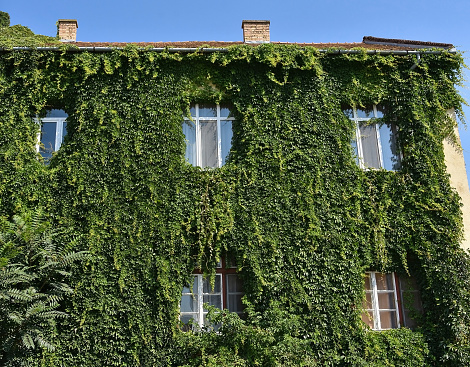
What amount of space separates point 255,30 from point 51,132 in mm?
6527

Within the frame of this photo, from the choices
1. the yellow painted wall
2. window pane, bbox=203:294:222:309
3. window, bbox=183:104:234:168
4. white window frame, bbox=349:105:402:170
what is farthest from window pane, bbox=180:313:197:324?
the yellow painted wall

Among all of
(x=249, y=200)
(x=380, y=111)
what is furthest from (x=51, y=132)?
(x=380, y=111)

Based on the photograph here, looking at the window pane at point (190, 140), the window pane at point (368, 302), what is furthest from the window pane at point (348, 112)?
the window pane at point (368, 302)

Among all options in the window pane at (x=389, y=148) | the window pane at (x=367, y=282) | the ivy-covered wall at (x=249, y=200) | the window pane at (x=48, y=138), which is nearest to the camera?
the ivy-covered wall at (x=249, y=200)

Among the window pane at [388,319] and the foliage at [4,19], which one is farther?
the foliage at [4,19]

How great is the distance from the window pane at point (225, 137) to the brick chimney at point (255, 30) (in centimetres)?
356

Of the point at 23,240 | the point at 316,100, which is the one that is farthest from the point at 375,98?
the point at 23,240

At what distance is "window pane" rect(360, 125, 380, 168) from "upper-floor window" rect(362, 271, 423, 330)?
2716 millimetres

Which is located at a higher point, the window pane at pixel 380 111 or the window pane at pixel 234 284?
the window pane at pixel 380 111

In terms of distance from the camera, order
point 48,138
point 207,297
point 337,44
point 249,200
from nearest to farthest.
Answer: point 207,297 → point 249,200 → point 48,138 → point 337,44

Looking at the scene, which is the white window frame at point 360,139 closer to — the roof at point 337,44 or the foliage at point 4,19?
the roof at point 337,44

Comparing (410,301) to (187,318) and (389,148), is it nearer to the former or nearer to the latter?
(389,148)

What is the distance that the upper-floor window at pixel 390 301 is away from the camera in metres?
12.1

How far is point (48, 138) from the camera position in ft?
42.7
